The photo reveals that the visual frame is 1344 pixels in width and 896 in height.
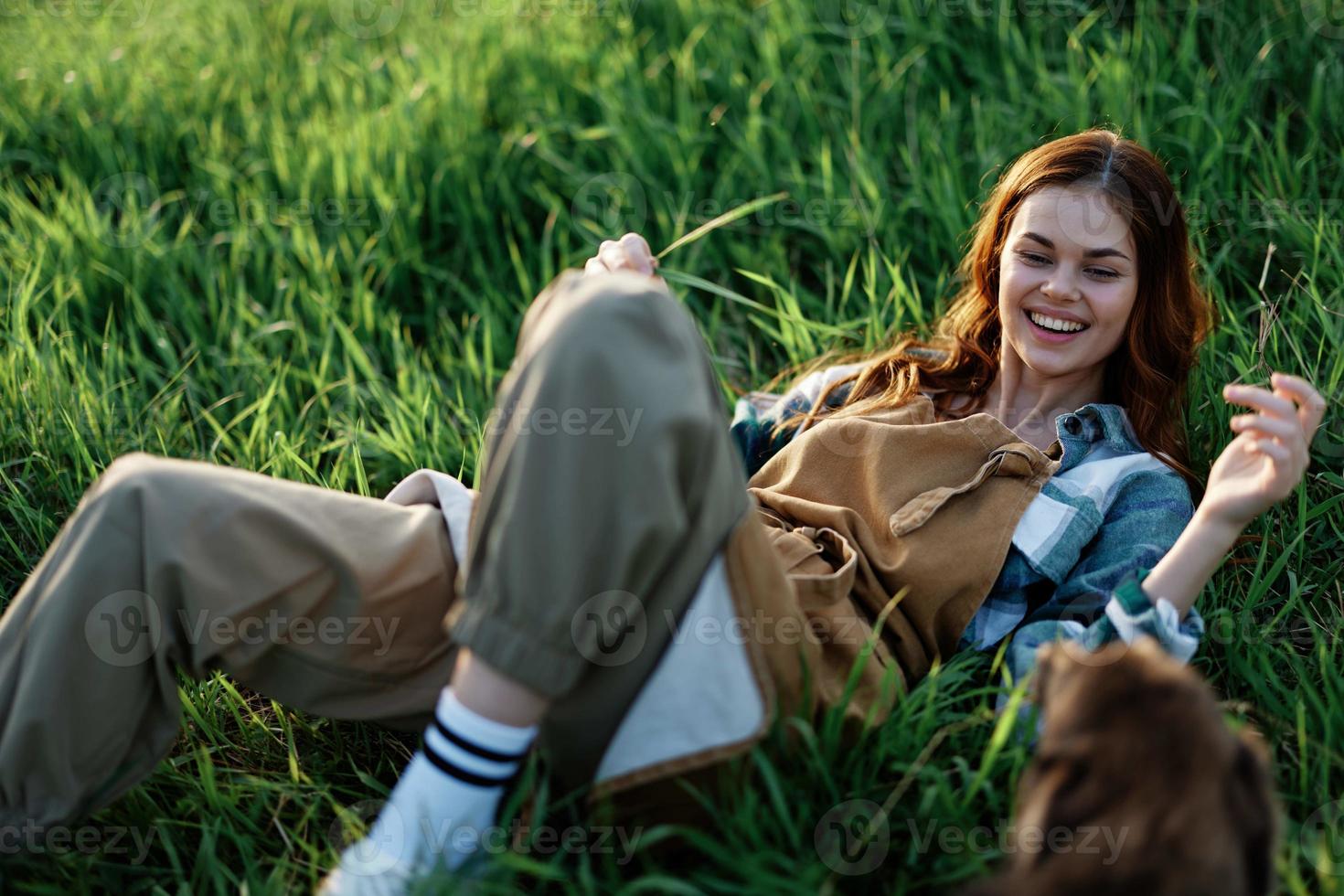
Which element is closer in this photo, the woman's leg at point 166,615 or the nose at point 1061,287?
the woman's leg at point 166,615

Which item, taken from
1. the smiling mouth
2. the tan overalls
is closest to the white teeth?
the smiling mouth

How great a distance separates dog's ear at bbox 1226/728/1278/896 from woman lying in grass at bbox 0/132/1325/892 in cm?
43

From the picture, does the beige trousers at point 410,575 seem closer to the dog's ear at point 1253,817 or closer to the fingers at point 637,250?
the fingers at point 637,250

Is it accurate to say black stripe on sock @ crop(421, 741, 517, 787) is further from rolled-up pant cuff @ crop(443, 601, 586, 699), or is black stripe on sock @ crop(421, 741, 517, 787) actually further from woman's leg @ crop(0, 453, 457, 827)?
woman's leg @ crop(0, 453, 457, 827)

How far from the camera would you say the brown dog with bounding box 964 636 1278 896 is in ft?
3.47

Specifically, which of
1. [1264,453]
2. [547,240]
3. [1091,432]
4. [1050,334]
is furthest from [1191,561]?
[547,240]

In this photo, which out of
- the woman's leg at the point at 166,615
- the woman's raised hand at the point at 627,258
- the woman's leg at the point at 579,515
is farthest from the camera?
the woman's raised hand at the point at 627,258

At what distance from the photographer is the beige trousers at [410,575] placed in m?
1.30

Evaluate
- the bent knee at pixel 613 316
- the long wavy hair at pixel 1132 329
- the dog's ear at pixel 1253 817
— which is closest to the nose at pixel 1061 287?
the long wavy hair at pixel 1132 329

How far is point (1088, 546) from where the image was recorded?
1855 millimetres

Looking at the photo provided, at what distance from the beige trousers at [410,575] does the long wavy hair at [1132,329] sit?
0.77 metres

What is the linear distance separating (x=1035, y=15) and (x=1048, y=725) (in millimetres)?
2604

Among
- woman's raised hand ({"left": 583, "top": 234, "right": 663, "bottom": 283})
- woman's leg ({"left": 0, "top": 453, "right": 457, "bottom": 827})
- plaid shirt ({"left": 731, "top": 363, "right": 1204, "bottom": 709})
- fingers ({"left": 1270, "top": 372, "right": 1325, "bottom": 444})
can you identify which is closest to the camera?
woman's leg ({"left": 0, "top": 453, "right": 457, "bottom": 827})

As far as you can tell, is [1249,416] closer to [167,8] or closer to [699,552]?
[699,552]
